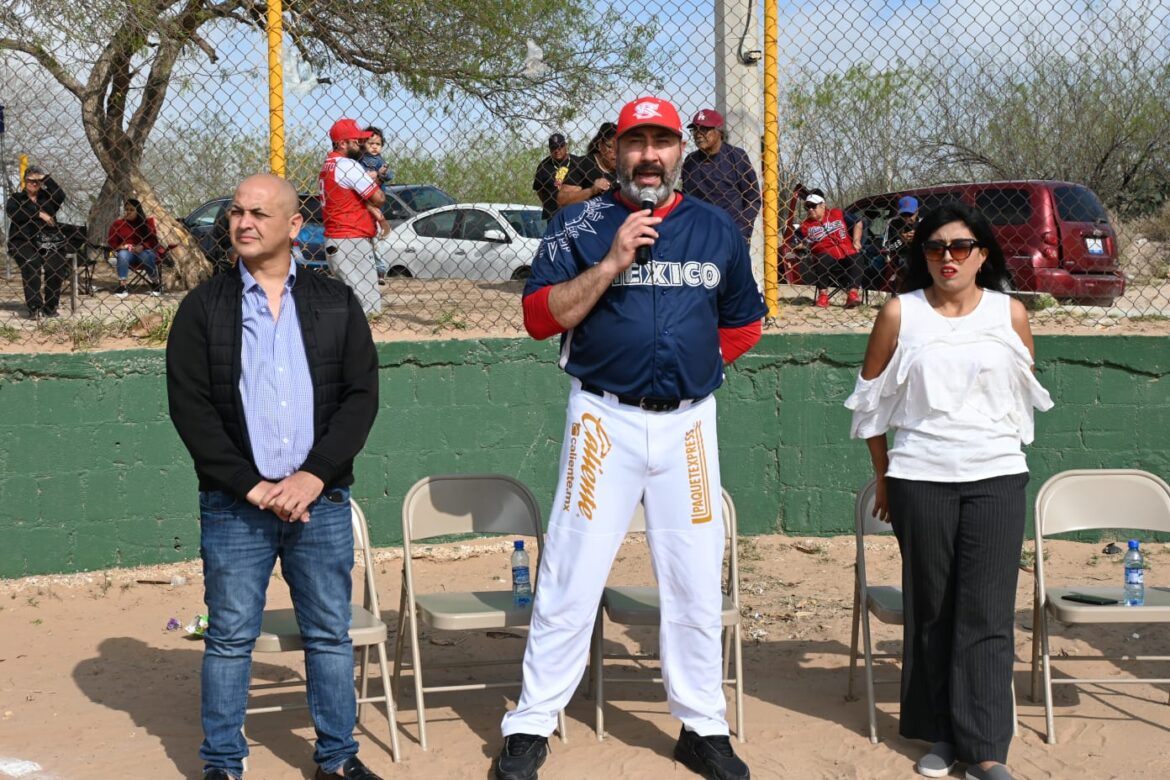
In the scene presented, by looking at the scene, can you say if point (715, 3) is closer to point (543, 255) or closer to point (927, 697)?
point (543, 255)

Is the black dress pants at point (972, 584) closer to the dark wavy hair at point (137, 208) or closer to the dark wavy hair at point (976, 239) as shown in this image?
the dark wavy hair at point (976, 239)

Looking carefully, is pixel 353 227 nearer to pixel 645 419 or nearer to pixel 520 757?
pixel 645 419

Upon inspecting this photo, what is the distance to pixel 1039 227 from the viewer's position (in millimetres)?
10828

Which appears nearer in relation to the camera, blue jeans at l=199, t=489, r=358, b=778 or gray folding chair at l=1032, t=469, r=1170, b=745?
blue jeans at l=199, t=489, r=358, b=778

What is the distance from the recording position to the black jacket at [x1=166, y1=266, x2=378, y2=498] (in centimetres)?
402

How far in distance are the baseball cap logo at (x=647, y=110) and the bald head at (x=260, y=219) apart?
109 centimetres

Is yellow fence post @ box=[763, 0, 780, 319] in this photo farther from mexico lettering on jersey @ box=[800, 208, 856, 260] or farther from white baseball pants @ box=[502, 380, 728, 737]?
white baseball pants @ box=[502, 380, 728, 737]

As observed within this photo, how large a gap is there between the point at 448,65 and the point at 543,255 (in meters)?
4.45

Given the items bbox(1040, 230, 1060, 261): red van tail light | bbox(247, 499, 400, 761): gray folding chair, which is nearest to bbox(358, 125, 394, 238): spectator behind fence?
bbox(247, 499, 400, 761): gray folding chair

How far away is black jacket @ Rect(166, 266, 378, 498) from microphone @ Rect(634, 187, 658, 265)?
88cm

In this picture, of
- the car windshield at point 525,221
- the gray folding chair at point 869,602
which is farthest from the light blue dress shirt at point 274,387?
the car windshield at point 525,221

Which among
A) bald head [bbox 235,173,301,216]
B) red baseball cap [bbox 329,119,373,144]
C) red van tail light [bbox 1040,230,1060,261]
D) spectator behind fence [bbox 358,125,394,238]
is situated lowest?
bald head [bbox 235,173,301,216]

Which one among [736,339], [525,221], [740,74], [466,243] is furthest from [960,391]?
[525,221]

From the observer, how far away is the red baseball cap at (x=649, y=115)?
13.6 feet
